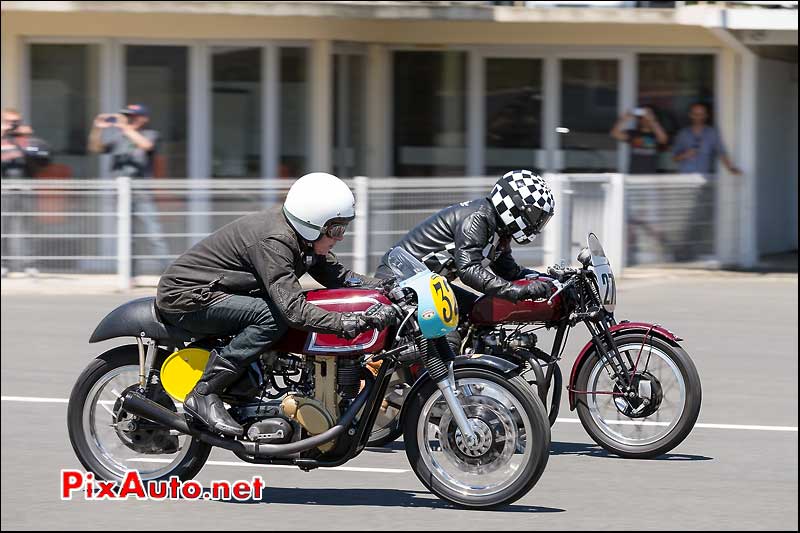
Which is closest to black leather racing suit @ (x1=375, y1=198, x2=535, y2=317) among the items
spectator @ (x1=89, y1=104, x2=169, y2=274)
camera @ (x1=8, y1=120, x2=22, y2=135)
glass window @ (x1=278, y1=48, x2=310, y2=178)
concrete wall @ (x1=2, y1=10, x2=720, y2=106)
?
spectator @ (x1=89, y1=104, x2=169, y2=274)

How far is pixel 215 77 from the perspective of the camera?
56.1ft

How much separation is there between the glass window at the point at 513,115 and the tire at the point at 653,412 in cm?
1091

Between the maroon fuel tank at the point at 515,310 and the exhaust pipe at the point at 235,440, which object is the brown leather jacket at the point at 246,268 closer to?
the exhaust pipe at the point at 235,440

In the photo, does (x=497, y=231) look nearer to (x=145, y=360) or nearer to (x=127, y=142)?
(x=145, y=360)

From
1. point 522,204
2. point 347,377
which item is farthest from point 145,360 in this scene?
point 522,204

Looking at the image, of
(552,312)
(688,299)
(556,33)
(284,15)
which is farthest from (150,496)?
(556,33)

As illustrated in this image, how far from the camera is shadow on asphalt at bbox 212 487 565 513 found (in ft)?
21.4

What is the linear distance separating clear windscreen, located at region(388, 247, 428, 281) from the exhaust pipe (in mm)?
497

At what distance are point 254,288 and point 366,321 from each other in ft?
2.19

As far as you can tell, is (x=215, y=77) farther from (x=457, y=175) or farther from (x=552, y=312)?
(x=552, y=312)

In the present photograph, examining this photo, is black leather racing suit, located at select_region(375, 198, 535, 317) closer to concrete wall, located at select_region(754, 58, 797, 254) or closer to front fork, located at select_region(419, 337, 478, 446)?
front fork, located at select_region(419, 337, 478, 446)

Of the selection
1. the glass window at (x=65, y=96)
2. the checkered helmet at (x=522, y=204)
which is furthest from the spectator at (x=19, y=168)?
the checkered helmet at (x=522, y=204)

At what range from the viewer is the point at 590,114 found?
59.9ft

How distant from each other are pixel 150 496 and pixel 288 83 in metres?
11.0
